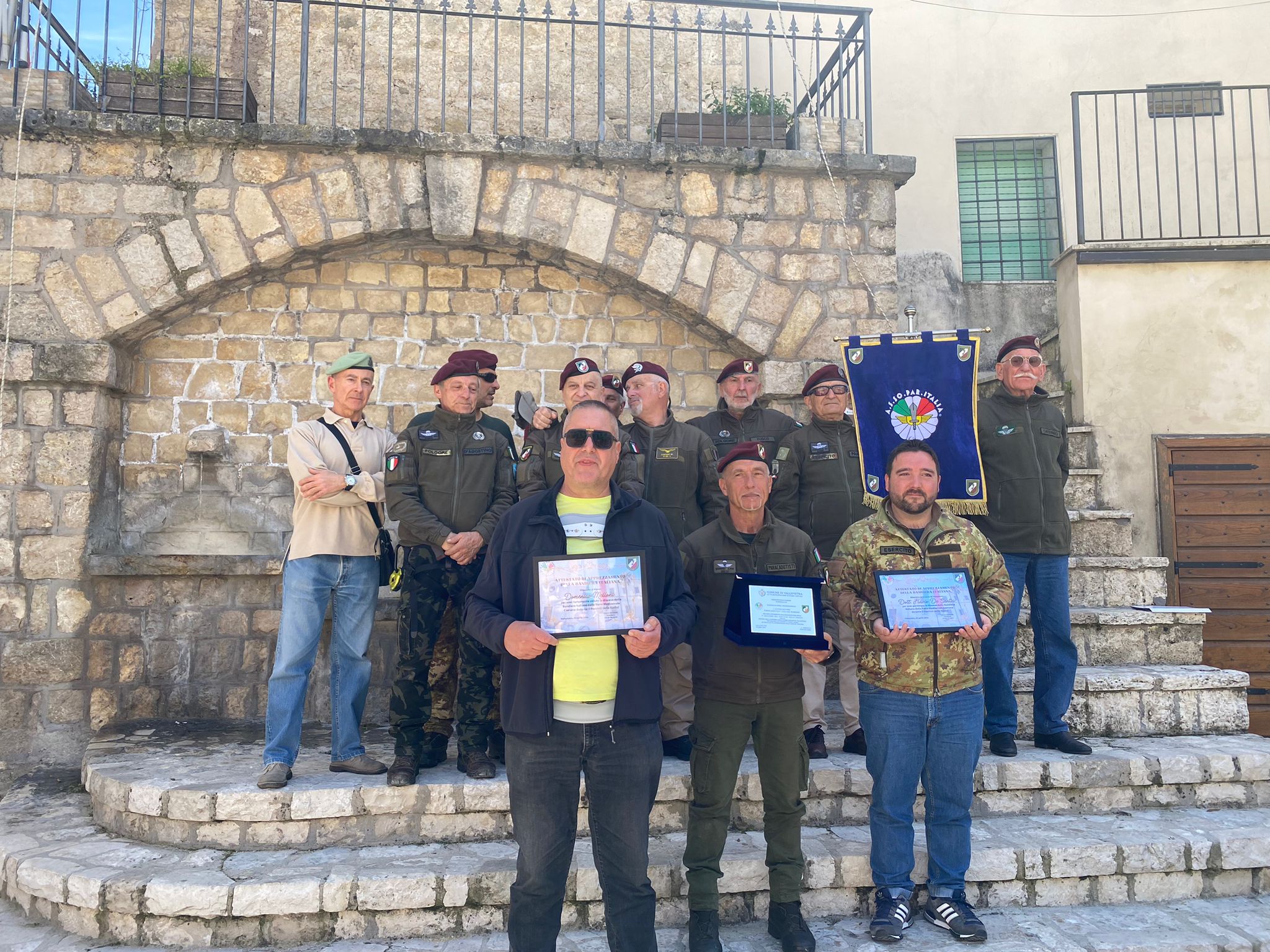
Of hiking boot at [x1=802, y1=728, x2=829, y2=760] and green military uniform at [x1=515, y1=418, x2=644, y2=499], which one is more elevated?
green military uniform at [x1=515, y1=418, x2=644, y2=499]

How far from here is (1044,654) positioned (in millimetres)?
4820

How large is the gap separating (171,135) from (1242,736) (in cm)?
742

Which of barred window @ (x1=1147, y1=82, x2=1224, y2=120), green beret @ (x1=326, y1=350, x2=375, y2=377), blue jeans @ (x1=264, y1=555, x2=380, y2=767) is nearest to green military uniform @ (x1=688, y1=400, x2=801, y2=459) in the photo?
green beret @ (x1=326, y1=350, x2=375, y2=377)

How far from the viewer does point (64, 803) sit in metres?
4.84

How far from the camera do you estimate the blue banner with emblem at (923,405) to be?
16.0ft

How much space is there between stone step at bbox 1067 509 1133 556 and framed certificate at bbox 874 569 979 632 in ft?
10.4

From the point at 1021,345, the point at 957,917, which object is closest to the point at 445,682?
the point at 957,917

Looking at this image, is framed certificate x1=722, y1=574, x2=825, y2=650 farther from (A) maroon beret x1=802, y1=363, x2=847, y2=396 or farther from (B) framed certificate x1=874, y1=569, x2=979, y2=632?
(A) maroon beret x1=802, y1=363, x2=847, y2=396

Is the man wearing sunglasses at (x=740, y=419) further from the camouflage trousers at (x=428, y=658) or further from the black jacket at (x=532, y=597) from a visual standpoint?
the black jacket at (x=532, y=597)

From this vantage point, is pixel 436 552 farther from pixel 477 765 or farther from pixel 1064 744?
pixel 1064 744

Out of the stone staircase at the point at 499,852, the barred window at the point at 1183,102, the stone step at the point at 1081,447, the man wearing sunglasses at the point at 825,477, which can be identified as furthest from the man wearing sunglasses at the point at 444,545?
the barred window at the point at 1183,102

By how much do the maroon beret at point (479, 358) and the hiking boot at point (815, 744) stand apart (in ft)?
8.07

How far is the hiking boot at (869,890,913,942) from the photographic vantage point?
140 inches

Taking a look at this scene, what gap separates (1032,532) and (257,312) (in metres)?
5.18
